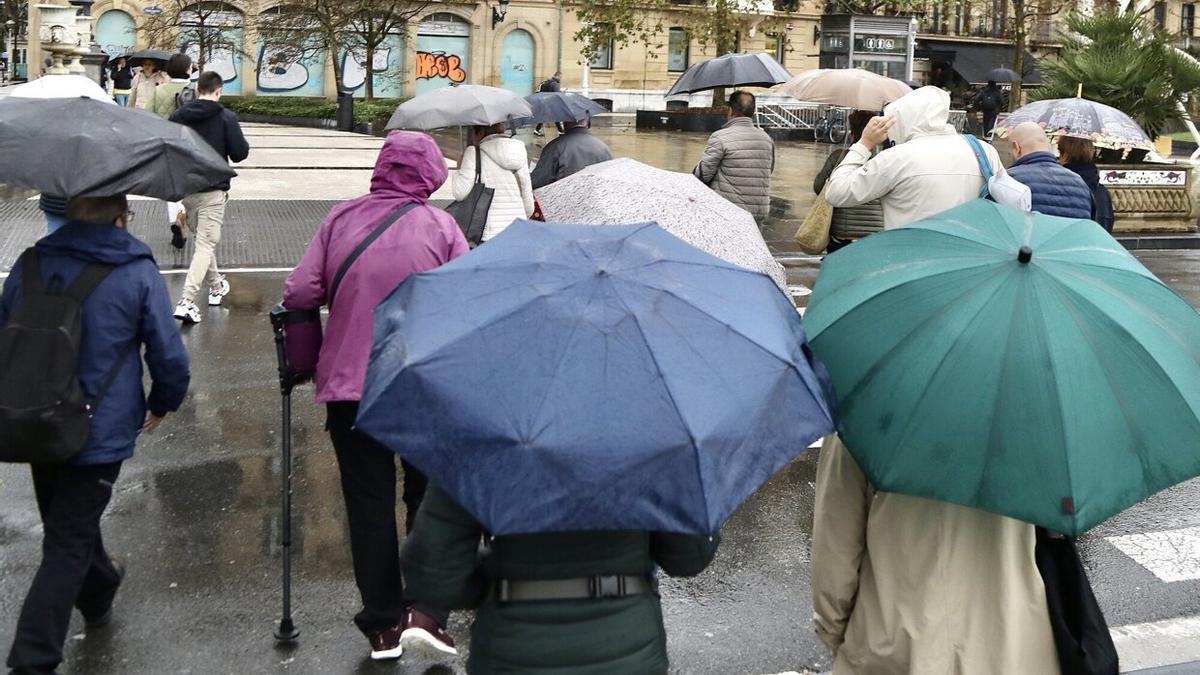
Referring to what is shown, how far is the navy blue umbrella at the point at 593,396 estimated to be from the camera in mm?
2646

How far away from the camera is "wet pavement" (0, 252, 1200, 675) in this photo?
4.96 metres

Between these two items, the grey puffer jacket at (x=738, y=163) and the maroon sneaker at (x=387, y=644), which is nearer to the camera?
the maroon sneaker at (x=387, y=644)

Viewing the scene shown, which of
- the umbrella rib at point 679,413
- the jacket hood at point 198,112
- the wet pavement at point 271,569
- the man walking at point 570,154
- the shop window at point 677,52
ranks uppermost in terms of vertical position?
the shop window at point 677,52

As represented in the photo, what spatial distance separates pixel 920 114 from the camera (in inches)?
239

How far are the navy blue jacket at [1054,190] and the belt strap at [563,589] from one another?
440 centimetres

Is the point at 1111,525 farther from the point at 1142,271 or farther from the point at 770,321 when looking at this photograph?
the point at 770,321

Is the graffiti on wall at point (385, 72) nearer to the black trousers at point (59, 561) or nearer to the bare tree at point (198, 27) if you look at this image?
the bare tree at point (198, 27)

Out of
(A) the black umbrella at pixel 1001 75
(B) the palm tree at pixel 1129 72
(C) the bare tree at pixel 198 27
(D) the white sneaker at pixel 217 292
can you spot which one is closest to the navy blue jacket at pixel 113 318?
(D) the white sneaker at pixel 217 292

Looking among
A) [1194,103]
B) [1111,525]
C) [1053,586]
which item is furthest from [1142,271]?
[1194,103]

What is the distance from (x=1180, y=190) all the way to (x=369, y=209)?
14808 millimetres

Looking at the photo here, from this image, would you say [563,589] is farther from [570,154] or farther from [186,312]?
[186,312]

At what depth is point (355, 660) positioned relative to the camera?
4875 mm

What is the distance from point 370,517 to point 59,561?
999mm

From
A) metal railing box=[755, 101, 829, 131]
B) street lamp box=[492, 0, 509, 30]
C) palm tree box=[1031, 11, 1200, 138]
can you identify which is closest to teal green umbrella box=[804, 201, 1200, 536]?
palm tree box=[1031, 11, 1200, 138]
